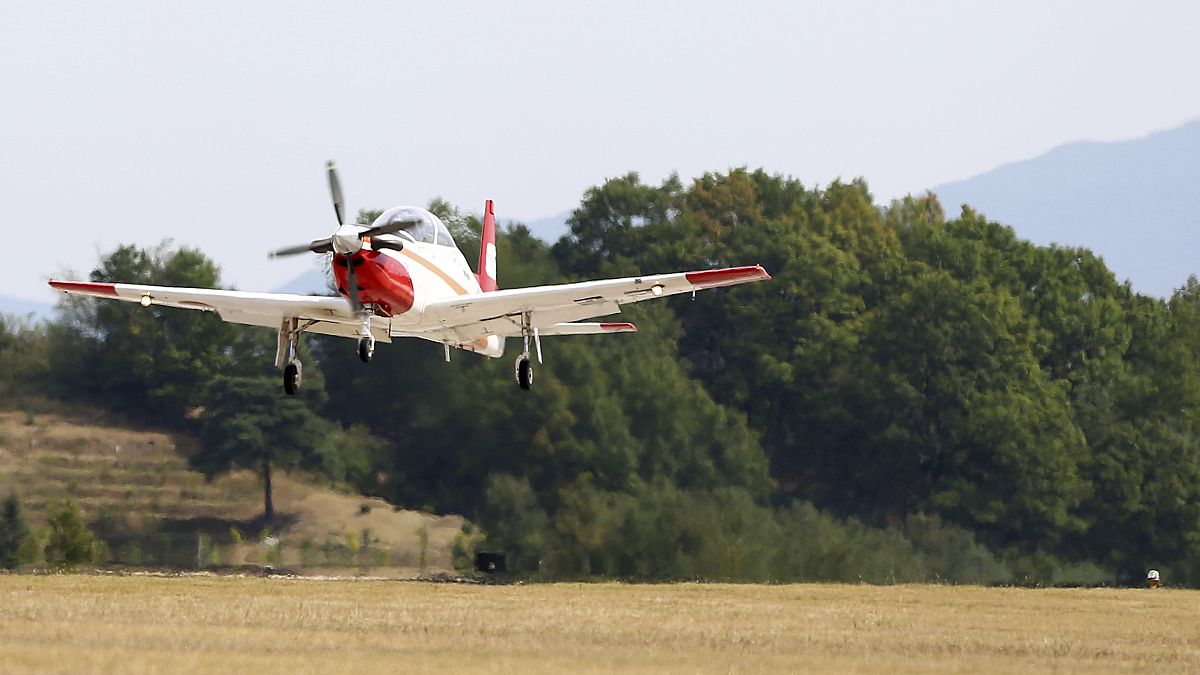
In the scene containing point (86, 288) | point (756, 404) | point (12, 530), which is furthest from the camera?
point (756, 404)

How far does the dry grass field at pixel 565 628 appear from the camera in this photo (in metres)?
21.4

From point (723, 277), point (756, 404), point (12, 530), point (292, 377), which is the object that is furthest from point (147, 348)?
point (723, 277)

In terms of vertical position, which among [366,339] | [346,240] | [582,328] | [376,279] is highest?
[346,240]

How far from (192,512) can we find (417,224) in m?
26.0

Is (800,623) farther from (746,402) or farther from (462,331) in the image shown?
(746,402)

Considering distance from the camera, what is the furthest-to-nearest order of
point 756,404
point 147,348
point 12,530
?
point 756,404 → point 147,348 → point 12,530

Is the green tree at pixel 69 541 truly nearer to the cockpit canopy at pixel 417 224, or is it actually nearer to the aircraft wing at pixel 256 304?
the aircraft wing at pixel 256 304

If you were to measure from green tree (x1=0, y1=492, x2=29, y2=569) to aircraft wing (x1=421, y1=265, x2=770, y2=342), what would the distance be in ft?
68.1

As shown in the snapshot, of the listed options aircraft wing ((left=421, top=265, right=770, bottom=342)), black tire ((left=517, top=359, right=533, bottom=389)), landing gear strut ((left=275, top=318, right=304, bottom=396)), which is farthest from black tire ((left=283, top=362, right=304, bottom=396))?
black tire ((left=517, top=359, right=533, bottom=389))

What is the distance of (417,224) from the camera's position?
25891 mm

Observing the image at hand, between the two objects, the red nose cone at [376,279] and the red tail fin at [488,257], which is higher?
the red tail fin at [488,257]

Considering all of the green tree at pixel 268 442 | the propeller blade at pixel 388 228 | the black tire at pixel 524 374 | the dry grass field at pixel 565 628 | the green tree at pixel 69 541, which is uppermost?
the propeller blade at pixel 388 228

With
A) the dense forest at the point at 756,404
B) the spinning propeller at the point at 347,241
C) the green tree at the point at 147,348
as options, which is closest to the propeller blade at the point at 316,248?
the spinning propeller at the point at 347,241

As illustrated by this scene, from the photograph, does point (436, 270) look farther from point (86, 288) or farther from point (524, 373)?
point (86, 288)
